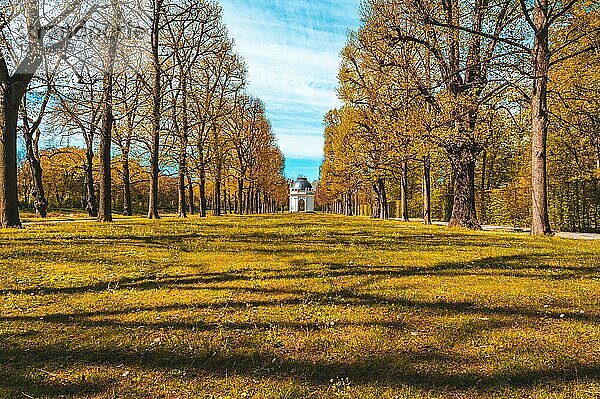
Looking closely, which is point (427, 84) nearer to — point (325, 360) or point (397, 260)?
point (397, 260)

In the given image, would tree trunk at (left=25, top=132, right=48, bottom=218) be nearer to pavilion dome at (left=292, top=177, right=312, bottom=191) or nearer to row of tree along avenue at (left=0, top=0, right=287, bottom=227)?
row of tree along avenue at (left=0, top=0, right=287, bottom=227)

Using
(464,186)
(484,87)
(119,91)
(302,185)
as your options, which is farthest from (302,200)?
(484,87)

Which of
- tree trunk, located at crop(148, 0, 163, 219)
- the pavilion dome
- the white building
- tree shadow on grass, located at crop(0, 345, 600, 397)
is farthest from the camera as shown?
the pavilion dome

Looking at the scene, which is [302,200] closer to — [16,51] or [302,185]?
[302,185]

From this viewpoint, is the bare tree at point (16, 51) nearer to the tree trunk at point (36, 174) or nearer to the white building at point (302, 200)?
the tree trunk at point (36, 174)

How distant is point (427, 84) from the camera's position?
62.7 ft

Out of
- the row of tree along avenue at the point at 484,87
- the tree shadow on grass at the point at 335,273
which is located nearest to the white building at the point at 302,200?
the row of tree along avenue at the point at 484,87

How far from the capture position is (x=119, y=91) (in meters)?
21.6

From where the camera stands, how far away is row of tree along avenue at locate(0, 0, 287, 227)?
45.0 ft

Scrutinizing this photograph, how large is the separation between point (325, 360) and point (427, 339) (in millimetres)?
1052

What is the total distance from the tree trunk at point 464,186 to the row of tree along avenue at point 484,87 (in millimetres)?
46

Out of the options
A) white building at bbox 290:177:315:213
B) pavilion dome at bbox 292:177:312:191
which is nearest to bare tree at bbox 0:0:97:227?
white building at bbox 290:177:315:213

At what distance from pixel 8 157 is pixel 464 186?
57.3ft

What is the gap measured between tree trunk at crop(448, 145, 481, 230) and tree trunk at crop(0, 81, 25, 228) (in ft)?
54.2
